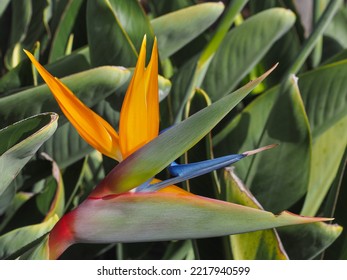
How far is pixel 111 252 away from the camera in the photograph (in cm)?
139

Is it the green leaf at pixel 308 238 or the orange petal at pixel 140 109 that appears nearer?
the orange petal at pixel 140 109

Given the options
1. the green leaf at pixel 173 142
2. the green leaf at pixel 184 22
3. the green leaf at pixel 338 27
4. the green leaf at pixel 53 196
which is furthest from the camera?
the green leaf at pixel 338 27

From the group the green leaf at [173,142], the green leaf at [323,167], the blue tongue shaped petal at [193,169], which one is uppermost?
the green leaf at [173,142]

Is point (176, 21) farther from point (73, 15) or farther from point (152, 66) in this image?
point (152, 66)

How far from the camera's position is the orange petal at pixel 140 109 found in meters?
0.63

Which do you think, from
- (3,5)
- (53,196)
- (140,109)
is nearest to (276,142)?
(53,196)

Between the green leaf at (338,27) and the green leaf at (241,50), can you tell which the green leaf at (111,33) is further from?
the green leaf at (338,27)

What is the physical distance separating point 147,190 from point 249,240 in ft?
1.07

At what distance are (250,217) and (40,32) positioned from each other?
0.90 metres

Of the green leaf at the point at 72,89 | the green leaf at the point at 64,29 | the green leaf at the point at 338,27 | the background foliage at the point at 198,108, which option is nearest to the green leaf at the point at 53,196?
the background foliage at the point at 198,108

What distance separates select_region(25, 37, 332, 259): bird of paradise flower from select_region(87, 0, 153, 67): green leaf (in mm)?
367

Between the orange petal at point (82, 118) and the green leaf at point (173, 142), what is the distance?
0.19 ft

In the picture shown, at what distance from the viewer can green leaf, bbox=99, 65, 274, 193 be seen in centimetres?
58

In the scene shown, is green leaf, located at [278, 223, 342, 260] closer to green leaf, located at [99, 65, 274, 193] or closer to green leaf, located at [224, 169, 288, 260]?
green leaf, located at [224, 169, 288, 260]
